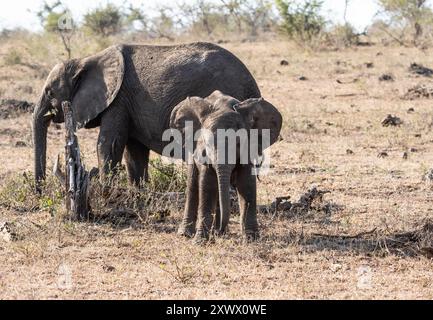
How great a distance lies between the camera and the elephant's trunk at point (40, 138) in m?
8.30

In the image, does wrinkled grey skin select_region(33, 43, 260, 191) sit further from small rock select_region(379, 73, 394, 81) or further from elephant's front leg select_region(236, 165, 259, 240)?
small rock select_region(379, 73, 394, 81)

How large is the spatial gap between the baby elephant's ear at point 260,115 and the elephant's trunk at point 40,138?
2.61m

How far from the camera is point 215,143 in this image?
21.0 ft

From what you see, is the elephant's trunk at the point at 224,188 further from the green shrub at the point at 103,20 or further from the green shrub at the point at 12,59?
the green shrub at the point at 103,20

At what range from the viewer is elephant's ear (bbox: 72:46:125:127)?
8.11 meters

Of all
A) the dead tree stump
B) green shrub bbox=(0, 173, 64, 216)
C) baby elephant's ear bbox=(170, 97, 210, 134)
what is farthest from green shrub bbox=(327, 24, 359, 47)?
baby elephant's ear bbox=(170, 97, 210, 134)

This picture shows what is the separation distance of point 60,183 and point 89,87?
1.06m

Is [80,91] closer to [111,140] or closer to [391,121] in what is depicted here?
[111,140]

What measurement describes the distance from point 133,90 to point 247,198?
6.58 ft

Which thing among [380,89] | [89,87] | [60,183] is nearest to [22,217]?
[60,183]

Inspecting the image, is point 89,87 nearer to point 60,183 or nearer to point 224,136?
point 60,183

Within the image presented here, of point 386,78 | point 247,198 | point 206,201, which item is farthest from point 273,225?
point 386,78

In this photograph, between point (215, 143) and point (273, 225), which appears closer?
point (215, 143)

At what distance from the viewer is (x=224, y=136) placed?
6371 mm
